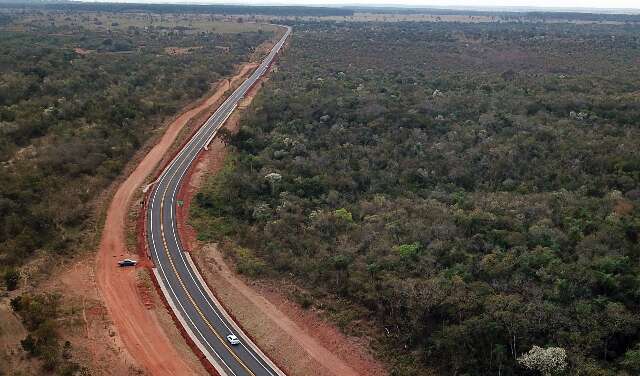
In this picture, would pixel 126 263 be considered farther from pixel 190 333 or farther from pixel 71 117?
pixel 71 117

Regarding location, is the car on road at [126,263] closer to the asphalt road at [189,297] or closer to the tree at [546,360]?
the asphalt road at [189,297]

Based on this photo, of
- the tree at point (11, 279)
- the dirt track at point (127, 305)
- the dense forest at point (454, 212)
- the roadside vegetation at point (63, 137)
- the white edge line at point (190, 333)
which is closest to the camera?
the dense forest at point (454, 212)

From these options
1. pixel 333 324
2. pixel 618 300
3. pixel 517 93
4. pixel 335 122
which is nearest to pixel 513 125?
pixel 517 93

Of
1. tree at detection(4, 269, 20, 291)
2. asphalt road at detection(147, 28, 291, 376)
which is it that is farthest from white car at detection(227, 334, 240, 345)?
tree at detection(4, 269, 20, 291)

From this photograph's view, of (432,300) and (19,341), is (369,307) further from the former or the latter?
(19,341)

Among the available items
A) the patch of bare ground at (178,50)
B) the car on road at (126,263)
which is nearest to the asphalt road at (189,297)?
the car on road at (126,263)

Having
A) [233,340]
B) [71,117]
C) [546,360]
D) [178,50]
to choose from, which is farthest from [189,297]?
[178,50]
